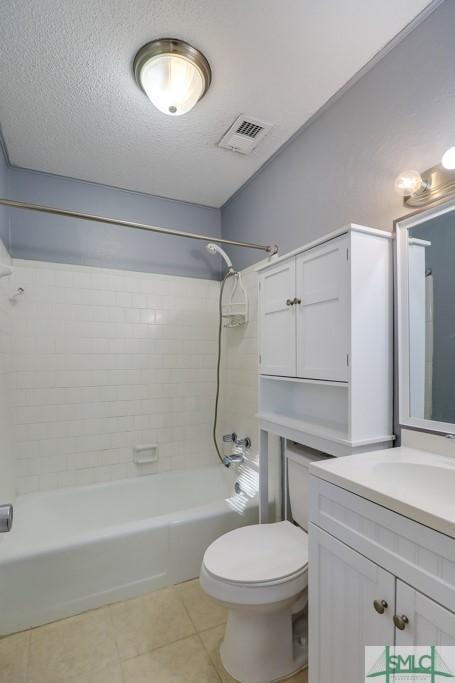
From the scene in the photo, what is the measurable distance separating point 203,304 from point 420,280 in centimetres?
179

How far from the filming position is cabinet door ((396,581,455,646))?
730 millimetres

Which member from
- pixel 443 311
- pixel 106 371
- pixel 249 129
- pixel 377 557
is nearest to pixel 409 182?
pixel 443 311

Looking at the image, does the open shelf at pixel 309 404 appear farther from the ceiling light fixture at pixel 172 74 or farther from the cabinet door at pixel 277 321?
the ceiling light fixture at pixel 172 74

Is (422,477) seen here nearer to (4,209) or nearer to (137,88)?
(137,88)

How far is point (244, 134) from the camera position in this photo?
6.38 feet

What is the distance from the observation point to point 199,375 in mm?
2793

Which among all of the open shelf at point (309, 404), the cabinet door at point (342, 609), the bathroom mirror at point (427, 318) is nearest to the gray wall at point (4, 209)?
the open shelf at point (309, 404)

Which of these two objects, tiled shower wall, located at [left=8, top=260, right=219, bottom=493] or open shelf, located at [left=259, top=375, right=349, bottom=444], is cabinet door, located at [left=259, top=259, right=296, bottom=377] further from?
tiled shower wall, located at [left=8, top=260, right=219, bottom=493]

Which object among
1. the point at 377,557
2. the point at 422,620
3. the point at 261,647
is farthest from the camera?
the point at 261,647

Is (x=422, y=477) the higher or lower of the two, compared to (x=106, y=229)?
lower

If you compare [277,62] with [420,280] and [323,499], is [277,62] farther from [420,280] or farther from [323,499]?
[323,499]

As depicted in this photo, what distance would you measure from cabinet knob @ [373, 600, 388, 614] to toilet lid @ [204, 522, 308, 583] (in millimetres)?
493

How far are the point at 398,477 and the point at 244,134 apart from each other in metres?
1.89

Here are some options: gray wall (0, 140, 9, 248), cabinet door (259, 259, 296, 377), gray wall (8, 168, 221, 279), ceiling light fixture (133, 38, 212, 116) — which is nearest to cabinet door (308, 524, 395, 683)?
cabinet door (259, 259, 296, 377)
